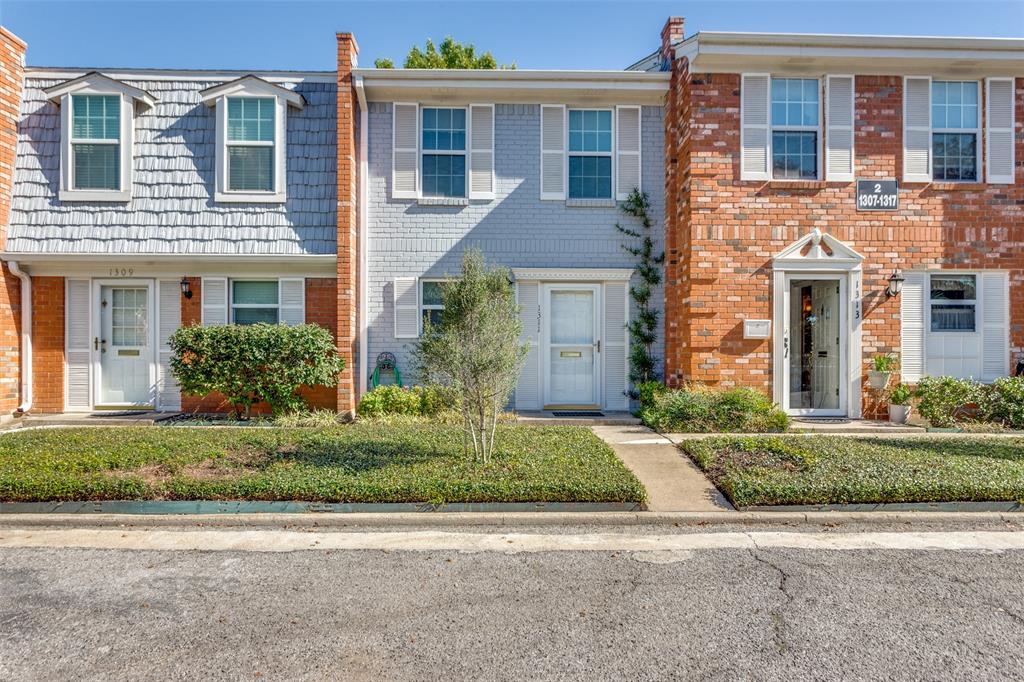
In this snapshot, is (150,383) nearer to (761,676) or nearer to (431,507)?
(431,507)

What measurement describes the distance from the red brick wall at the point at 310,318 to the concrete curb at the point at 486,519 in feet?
16.7

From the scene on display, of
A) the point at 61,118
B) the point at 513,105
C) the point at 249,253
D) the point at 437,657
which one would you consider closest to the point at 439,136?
the point at 513,105

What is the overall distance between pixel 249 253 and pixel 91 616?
736 centimetres

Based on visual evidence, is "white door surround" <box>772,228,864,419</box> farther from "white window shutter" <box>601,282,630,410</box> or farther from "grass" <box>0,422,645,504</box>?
"grass" <box>0,422,645,504</box>

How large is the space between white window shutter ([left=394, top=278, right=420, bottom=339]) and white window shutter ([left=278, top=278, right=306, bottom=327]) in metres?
1.63

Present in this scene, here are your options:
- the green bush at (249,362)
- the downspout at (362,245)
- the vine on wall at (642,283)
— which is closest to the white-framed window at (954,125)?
the vine on wall at (642,283)

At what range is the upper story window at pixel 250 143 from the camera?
1004 cm

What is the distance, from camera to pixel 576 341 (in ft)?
34.7

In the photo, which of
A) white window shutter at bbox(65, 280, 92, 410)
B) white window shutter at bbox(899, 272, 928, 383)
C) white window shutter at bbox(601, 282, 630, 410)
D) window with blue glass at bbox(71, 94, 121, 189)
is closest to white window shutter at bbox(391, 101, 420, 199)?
white window shutter at bbox(601, 282, 630, 410)

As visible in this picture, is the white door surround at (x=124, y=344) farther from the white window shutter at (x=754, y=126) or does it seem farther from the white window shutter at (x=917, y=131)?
the white window shutter at (x=917, y=131)

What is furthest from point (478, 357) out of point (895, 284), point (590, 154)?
point (895, 284)

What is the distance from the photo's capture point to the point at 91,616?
3.49 metres

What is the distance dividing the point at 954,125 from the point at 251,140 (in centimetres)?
1188

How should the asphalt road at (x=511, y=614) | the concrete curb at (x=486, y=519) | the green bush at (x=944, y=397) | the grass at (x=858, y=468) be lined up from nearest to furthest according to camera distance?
the asphalt road at (x=511, y=614) < the concrete curb at (x=486, y=519) < the grass at (x=858, y=468) < the green bush at (x=944, y=397)
